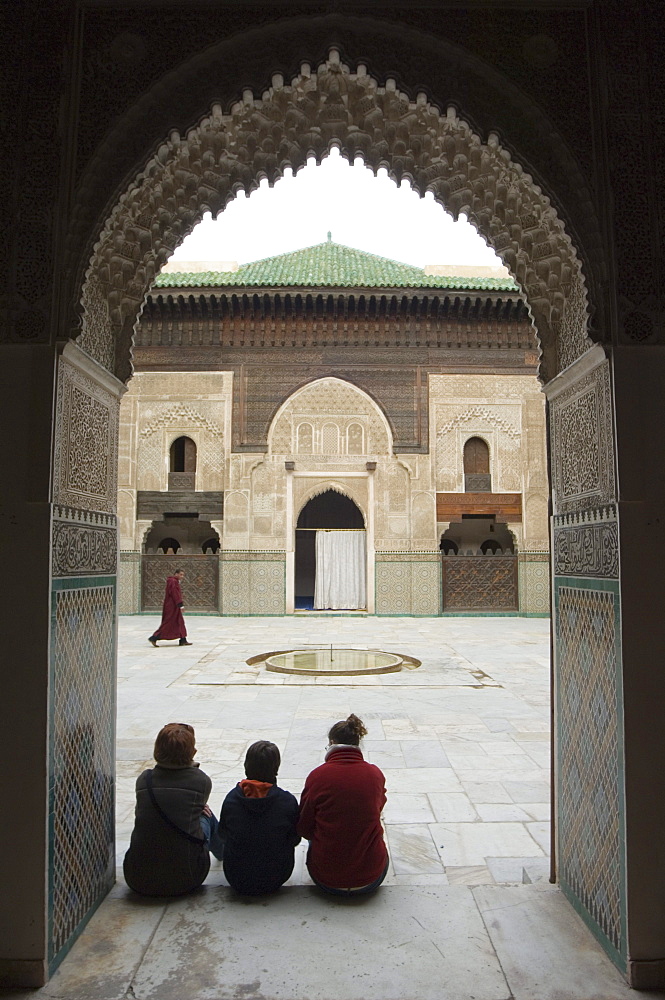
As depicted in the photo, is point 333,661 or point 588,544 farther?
point 333,661

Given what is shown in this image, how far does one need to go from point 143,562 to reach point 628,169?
506 inches

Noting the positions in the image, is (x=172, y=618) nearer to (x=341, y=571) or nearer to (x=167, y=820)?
(x=341, y=571)

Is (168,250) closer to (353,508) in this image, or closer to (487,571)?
(487,571)

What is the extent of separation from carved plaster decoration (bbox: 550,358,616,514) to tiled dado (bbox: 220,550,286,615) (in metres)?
11.4

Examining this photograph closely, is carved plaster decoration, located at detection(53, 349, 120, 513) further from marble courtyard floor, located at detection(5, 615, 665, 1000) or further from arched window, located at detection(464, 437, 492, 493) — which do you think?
arched window, located at detection(464, 437, 492, 493)

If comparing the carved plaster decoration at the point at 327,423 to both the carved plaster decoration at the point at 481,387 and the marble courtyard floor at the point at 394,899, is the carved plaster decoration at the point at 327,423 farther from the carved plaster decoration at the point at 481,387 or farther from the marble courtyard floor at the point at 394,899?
the marble courtyard floor at the point at 394,899

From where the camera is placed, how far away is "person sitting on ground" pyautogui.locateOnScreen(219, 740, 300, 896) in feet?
7.48

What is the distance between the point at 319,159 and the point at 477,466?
1190 centimetres

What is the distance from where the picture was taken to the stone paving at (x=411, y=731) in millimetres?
2842

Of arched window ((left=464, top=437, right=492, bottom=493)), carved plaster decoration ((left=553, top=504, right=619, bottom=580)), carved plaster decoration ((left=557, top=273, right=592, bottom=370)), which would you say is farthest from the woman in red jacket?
arched window ((left=464, top=437, right=492, bottom=493))

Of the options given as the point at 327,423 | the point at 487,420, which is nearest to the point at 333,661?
the point at 327,423

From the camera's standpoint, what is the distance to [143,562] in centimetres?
1397

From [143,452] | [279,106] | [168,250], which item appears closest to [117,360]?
[168,250]

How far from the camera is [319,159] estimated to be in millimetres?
2752
